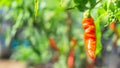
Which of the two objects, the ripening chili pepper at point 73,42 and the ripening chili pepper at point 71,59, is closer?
the ripening chili pepper at point 73,42

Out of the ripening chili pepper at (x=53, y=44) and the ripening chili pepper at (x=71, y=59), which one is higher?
the ripening chili pepper at (x=53, y=44)

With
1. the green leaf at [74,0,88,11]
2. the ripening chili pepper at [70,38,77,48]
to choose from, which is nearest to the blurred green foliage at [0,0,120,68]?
the ripening chili pepper at [70,38,77,48]

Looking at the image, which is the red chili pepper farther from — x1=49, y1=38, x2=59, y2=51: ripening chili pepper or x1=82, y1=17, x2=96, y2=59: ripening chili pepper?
x1=82, y1=17, x2=96, y2=59: ripening chili pepper

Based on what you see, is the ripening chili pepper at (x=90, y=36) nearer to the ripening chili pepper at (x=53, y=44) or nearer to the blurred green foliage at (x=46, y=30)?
the blurred green foliage at (x=46, y=30)

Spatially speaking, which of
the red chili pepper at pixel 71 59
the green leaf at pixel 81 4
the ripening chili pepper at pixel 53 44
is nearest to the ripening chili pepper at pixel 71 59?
the red chili pepper at pixel 71 59

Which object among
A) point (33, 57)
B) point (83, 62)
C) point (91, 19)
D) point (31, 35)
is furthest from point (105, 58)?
point (91, 19)

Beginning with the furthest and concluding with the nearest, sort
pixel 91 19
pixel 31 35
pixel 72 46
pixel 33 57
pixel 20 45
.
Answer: pixel 20 45
pixel 33 57
pixel 72 46
pixel 31 35
pixel 91 19

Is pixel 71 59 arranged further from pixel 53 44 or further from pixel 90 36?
pixel 90 36

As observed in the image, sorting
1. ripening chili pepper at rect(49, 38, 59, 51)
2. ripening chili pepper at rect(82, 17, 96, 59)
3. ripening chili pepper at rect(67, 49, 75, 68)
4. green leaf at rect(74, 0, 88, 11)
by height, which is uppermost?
ripening chili pepper at rect(49, 38, 59, 51)

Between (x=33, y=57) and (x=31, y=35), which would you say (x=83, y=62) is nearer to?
(x=33, y=57)

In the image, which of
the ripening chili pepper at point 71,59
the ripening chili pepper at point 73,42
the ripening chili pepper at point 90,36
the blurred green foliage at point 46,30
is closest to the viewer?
the ripening chili pepper at point 90,36

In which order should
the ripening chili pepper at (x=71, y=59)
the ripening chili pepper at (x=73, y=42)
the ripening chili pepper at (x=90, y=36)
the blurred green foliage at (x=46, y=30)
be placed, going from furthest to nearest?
the ripening chili pepper at (x=71, y=59), the ripening chili pepper at (x=73, y=42), the blurred green foliage at (x=46, y=30), the ripening chili pepper at (x=90, y=36)
